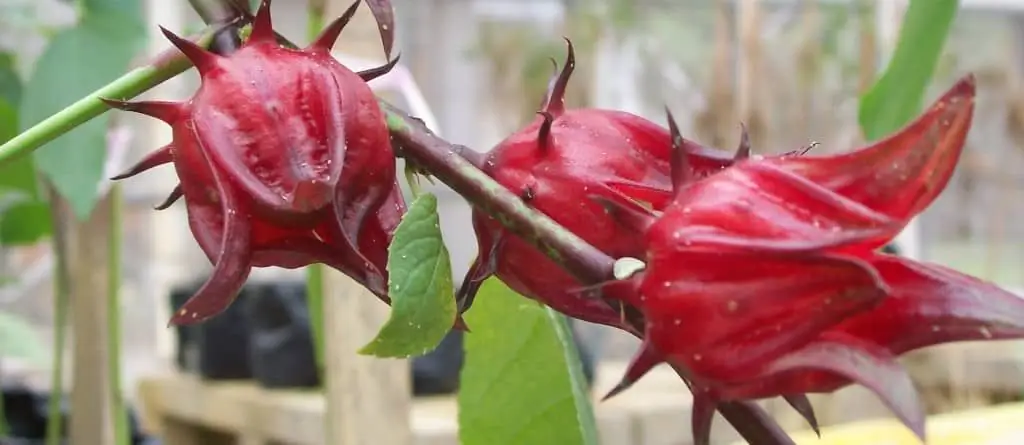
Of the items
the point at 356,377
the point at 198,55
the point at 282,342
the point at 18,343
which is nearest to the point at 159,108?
the point at 198,55

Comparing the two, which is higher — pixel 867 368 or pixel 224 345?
pixel 867 368

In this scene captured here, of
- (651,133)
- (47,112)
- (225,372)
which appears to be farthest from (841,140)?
(651,133)

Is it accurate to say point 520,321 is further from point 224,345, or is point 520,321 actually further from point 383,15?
point 224,345

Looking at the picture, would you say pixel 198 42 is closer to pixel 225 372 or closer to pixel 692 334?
pixel 692 334

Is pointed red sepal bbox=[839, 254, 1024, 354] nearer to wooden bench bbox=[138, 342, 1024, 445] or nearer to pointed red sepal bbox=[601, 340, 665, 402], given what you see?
pointed red sepal bbox=[601, 340, 665, 402]

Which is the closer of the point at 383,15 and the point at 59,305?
the point at 383,15

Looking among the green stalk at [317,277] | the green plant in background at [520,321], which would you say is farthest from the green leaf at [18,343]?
the green plant in background at [520,321]
